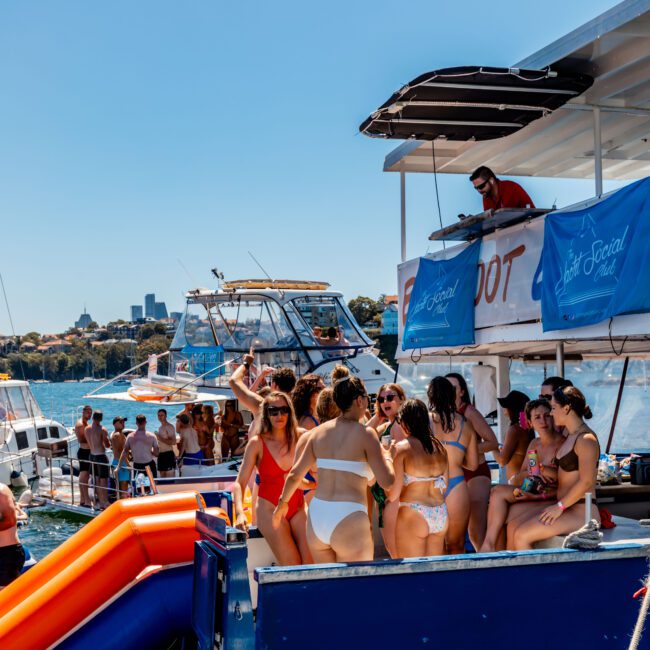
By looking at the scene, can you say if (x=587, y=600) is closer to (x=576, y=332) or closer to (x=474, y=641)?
(x=474, y=641)

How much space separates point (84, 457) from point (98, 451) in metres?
0.77

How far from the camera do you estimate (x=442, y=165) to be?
1166cm

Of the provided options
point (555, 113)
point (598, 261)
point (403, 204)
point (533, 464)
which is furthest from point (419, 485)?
point (403, 204)

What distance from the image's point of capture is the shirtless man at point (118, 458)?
15.4 m

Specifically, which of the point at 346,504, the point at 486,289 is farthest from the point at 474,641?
the point at 486,289

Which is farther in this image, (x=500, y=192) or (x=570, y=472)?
(x=500, y=192)

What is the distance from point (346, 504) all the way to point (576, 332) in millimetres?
3281

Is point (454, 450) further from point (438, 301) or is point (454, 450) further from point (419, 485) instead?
point (438, 301)

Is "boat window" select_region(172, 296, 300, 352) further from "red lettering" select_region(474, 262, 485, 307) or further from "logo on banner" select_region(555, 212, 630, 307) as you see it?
"logo on banner" select_region(555, 212, 630, 307)

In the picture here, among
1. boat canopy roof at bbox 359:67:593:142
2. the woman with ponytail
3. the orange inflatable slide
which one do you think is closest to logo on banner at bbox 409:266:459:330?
boat canopy roof at bbox 359:67:593:142

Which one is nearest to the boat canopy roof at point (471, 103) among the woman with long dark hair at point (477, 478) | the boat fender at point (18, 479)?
the woman with long dark hair at point (477, 478)

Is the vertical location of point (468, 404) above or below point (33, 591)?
above

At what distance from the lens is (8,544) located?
25.1ft

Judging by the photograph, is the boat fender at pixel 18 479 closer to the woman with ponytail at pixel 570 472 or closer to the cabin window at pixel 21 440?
the cabin window at pixel 21 440
